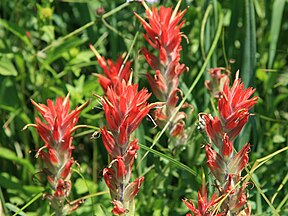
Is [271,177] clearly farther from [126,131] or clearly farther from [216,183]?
[126,131]

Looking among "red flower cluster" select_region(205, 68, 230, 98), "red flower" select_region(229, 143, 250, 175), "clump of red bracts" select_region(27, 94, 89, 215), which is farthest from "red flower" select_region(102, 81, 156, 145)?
"red flower cluster" select_region(205, 68, 230, 98)

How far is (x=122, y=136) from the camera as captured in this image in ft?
4.61

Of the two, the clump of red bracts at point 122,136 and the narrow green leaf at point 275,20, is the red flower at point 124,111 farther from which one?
the narrow green leaf at point 275,20

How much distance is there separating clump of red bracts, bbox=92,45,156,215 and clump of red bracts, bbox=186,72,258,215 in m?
0.16

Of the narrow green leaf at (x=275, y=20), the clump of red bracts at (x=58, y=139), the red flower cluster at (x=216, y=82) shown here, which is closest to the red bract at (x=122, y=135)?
the clump of red bracts at (x=58, y=139)

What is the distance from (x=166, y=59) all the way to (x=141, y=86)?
2.02 feet

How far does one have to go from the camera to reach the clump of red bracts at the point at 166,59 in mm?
1705

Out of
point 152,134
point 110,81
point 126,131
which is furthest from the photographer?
point 152,134

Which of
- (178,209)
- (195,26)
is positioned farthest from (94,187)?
(195,26)

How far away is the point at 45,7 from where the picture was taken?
2.22 meters

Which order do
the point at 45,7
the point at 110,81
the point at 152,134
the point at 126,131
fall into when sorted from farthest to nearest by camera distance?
1. the point at 152,134
2. the point at 45,7
3. the point at 110,81
4. the point at 126,131

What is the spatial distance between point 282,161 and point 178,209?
1.25ft

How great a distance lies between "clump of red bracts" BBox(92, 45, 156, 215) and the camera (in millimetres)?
1397

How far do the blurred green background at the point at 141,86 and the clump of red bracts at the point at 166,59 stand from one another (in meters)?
0.11
